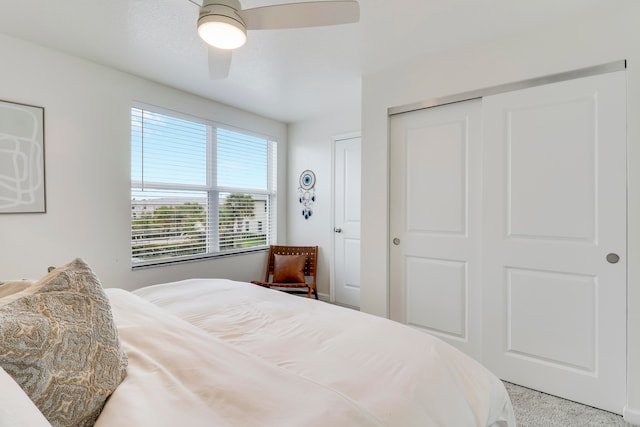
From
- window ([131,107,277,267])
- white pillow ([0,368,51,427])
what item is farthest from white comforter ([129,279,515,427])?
window ([131,107,277,267])

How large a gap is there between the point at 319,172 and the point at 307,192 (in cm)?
32

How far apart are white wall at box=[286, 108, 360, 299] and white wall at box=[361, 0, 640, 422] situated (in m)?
1.01

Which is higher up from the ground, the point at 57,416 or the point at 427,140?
the point at 427,140

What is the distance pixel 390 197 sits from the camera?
2.74 metres

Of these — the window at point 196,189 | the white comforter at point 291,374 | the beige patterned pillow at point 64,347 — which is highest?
the window at point 196,189

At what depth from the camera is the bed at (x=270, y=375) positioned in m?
0.75

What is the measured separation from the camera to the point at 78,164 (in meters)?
2.45

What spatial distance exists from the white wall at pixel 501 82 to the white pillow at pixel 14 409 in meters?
2.44

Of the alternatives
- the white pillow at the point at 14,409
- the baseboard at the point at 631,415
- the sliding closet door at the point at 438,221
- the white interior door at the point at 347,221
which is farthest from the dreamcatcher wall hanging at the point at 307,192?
the white pillow at the point at 14,409

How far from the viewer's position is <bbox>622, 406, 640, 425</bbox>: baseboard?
1753 millimetres

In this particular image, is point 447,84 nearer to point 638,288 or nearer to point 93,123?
point 638,288

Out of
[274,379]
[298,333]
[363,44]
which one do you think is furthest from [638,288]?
[363,44]

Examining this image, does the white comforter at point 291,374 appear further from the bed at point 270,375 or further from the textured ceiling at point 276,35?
the textured ceiling at point 276,35

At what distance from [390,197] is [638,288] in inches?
63.8
